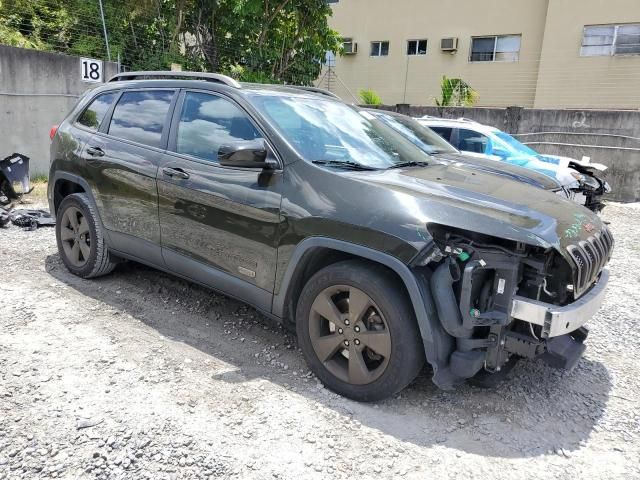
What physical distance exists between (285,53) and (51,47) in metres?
6.26

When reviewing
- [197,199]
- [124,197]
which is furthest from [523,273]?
[124,197]

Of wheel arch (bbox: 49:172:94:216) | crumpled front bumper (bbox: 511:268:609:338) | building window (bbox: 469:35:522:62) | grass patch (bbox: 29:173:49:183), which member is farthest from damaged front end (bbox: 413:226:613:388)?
building window (bbox: 469:35:522:62)

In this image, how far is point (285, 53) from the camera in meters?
15.2

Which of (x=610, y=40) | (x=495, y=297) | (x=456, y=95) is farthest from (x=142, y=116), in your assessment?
(x=610, y=40)

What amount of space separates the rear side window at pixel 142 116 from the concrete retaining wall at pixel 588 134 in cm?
1089

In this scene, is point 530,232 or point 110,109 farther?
point 110,109

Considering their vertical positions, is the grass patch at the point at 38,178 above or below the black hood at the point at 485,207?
below

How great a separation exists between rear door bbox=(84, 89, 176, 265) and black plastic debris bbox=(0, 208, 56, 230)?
2513 millimetres

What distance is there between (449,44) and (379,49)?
3269 millimetres

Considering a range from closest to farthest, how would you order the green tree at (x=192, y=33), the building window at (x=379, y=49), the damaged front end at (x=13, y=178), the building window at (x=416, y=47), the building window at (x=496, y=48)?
the damaged front end at (x=13, y=178) < the green tree at (x=192, y=33) < the building window at (x=496, y=48) < the building window at (x=416, y=47) < the building window at (x=379, y=49)

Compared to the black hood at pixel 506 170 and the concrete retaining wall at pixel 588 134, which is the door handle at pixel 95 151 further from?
the concrete retaining wall at pixel 588 134

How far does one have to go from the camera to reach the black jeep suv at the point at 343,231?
9.13 ft

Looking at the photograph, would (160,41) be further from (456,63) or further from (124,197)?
(456,63)

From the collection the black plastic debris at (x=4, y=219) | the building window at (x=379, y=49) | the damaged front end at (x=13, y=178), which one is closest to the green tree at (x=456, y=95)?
the building window at (x=379, y=49)
